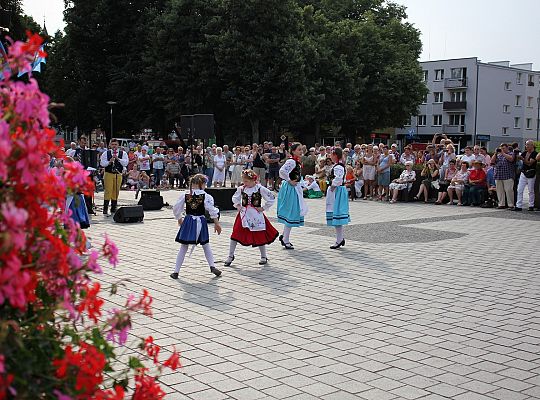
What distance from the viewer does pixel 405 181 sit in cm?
2234

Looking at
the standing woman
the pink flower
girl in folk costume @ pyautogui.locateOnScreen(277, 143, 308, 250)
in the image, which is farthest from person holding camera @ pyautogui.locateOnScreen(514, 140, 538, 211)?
the pink flower

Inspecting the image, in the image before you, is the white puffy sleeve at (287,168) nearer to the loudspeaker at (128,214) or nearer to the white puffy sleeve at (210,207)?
the white puffy sleeve at (210,207)

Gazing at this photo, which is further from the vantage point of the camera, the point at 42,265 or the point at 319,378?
the point at 319,378

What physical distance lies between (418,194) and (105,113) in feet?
103

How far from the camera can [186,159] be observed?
3059cm

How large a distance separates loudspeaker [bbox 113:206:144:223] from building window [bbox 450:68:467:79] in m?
74.7

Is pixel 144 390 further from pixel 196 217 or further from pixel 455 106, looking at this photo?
pixel 455 106

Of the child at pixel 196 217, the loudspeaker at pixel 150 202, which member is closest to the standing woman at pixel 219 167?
the loudspeaker at pixel 150 202

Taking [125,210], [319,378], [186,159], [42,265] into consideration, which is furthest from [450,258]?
[186,159]

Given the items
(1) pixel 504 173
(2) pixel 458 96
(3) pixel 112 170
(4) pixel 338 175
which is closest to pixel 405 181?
(1) pixel 504 173

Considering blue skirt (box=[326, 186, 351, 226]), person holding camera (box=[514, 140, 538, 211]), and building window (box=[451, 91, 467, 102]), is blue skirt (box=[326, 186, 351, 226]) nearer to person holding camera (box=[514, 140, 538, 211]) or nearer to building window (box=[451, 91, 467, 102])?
person holding camera (box=[514, 140, 538, 211])

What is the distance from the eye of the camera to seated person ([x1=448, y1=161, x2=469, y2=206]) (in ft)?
67.9

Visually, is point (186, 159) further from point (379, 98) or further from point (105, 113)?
point (379, 98)

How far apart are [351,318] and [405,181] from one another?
15.7 meters
